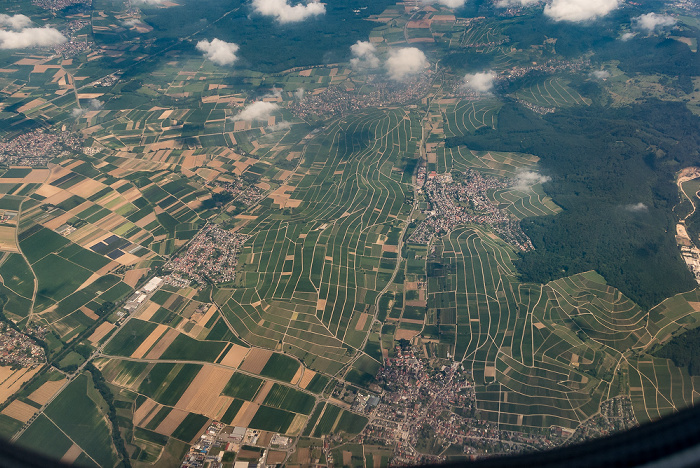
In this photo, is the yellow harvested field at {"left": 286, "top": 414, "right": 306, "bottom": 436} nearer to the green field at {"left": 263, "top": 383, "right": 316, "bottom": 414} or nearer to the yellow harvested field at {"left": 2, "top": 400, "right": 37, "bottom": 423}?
the green field at {"left": 263, "top": 383, "right": 316, "bottom": 414}

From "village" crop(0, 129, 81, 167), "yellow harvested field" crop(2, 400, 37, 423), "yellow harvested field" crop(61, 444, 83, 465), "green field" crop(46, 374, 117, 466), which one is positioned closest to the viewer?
"yellow harvested field" crop(61, 444, 83, 465)

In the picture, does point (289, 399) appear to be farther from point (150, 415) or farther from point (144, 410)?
point (144, 410)

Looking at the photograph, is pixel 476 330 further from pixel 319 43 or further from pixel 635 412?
pixel 319 43

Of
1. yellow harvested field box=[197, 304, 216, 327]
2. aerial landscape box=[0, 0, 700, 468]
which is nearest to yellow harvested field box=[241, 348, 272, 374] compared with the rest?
aerial landscape box=[0, 0, 700, 468]

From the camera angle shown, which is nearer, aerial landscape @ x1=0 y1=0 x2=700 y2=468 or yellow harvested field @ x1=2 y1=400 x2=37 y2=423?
yellow harvested field @ x1=2 y1=400 x2=37 y2=423

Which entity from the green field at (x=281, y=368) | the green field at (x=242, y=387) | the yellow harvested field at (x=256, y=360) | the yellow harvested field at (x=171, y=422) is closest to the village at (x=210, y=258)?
the yellow harvested field at (x=256, y=360)

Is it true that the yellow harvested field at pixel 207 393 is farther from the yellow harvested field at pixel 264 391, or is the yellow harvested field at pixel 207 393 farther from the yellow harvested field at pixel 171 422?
the yellow harvested field at pixel 264 391
